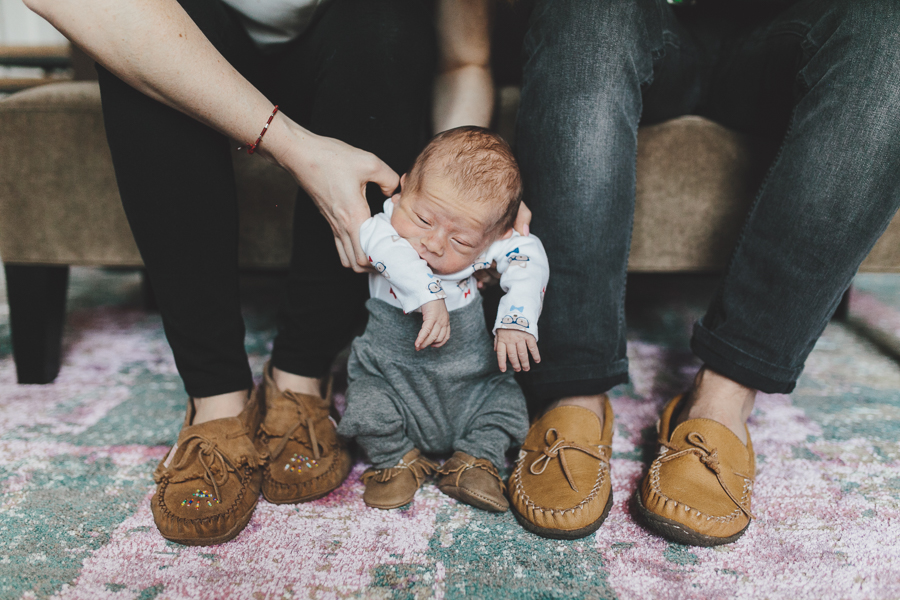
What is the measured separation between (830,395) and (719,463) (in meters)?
0.46

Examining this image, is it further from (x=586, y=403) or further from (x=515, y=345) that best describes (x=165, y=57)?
(x=586, y=403)

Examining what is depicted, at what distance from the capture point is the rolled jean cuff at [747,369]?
2.17 feet

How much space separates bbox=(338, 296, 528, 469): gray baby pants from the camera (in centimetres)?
66

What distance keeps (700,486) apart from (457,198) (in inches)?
16.2

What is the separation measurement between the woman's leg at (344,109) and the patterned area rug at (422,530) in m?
0.21

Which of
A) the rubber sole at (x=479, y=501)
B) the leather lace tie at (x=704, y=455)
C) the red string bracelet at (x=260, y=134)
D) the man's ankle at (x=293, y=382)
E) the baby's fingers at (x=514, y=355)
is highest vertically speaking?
the red string bracelet at (x=260, y=134)

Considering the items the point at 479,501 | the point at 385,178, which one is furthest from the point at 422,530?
the point at 385,178

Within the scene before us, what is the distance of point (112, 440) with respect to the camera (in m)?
0.75

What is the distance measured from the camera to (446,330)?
595mm

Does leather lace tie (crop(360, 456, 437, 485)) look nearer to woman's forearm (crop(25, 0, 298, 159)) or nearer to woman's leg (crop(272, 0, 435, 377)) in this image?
woman's leg (crop(272, 0, 435, 377))

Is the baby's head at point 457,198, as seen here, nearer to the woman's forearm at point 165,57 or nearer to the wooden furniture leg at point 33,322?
the woman's forearm at point 165,57

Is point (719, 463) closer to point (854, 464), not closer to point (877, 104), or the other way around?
point (854, 464)

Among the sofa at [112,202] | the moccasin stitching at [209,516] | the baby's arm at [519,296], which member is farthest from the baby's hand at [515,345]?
the sofa at [112,202]

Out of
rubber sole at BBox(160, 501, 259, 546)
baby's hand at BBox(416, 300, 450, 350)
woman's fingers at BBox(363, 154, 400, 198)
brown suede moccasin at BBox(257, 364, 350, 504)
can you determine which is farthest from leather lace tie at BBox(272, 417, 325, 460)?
woman's fingers at BBox(363, 154, 400, 198)
